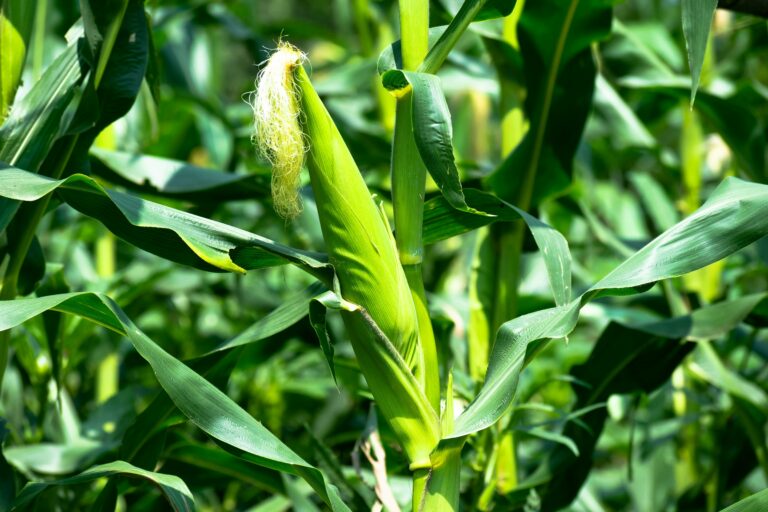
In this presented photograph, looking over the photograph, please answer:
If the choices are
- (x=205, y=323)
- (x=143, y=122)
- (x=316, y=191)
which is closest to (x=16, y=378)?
(x=143, y=122)

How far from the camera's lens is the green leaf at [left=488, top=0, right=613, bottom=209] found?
1023 mm

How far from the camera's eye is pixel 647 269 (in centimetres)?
73

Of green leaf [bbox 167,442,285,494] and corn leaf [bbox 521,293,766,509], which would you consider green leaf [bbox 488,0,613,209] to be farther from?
green leaf [bbox 167,442,285,494]

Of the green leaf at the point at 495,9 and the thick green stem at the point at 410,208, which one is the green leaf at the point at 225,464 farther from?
the green leaf at the point at 495,9

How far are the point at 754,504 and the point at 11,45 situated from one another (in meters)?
0.80

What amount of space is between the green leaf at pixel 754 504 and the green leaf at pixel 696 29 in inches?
13.0

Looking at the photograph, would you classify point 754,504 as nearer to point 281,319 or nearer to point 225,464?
point 281,319

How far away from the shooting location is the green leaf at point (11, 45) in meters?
0.88

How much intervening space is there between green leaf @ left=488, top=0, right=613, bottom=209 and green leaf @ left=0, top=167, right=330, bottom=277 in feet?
1.25

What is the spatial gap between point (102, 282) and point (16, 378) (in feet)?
0.93

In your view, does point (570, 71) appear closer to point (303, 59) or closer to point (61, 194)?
point (303, 59)

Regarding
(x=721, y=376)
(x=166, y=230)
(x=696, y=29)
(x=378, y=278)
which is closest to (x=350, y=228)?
(x=378, y=278)

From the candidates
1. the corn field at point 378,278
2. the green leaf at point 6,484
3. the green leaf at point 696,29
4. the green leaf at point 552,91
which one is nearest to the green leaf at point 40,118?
the corn field at point 378,278

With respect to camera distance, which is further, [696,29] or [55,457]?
[55,457]
